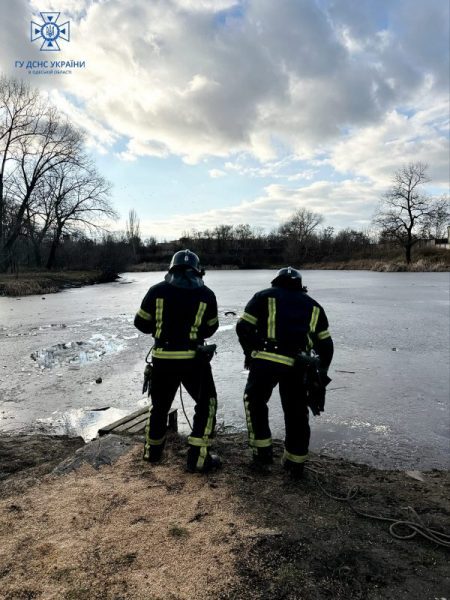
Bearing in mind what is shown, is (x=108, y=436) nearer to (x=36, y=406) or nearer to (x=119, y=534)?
(x=119, y=534)

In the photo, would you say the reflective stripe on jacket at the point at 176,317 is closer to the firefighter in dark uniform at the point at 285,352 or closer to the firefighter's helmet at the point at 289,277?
the firefighter in dark uniform at the point at 285,352

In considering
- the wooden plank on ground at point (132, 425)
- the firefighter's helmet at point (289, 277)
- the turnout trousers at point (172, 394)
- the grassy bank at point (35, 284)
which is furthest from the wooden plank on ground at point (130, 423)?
the grassy bank at point (35, 284)

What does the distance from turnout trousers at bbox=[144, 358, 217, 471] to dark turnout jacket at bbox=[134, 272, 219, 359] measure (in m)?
0.11

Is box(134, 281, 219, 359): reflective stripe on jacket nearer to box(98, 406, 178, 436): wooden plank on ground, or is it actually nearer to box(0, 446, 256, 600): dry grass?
box(0, 446, 256, 600): dry grass

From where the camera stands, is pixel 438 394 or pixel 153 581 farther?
pixel 438 394

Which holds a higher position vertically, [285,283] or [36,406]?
[285,283]

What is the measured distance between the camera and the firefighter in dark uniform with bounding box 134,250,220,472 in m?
3.69

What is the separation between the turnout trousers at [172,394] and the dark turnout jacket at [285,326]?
1.73 feet

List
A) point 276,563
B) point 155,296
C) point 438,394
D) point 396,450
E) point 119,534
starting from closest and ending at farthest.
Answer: point 276,563 < point 119,534 < point 155,296 < point 396,450 < point 438,394

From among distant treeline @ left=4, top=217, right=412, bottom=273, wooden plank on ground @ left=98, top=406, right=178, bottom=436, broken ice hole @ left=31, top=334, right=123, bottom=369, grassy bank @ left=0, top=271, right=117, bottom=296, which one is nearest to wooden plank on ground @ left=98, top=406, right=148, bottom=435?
wooden plank on ground @ left=98, top=406, right=178, bottom=436

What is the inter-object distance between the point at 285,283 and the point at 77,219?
1567 inches

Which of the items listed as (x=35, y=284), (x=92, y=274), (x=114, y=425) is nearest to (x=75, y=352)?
(x=114, y=425)

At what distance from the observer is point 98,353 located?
357 inches

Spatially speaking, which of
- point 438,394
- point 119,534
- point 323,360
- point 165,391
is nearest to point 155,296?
point 165,391
